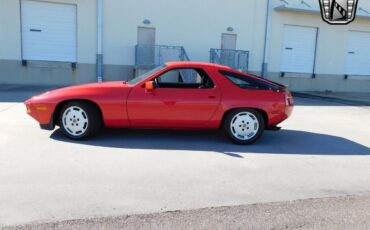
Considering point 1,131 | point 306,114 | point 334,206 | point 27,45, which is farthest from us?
point 27,45

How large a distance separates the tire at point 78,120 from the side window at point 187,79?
1238 millimetres

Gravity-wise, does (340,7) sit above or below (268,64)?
above

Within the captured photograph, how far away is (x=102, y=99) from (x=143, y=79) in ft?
2.57

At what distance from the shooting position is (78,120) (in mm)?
6117

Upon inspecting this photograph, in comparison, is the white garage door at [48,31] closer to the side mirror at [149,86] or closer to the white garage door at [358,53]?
the side mirror at [149,86]

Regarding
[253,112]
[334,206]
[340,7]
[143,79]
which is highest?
[340,7]

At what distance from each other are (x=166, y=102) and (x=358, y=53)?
17.0 m

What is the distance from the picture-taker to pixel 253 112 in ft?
21.0

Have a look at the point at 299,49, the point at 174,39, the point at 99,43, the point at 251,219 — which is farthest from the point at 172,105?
the point at 299,49

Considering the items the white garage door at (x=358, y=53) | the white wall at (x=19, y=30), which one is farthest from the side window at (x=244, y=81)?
the white garage door at (x=358, y=53)

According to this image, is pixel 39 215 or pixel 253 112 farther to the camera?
pixel 253 112

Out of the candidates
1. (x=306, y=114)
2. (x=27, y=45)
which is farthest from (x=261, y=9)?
(x=27, y=45)

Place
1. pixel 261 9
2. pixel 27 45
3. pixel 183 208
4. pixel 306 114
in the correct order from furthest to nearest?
1. pixel 261 9
2. pixel 27 45
3. pixel 306 114
4. pixel 183 208

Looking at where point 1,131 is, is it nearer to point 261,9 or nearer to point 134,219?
point 134,219
